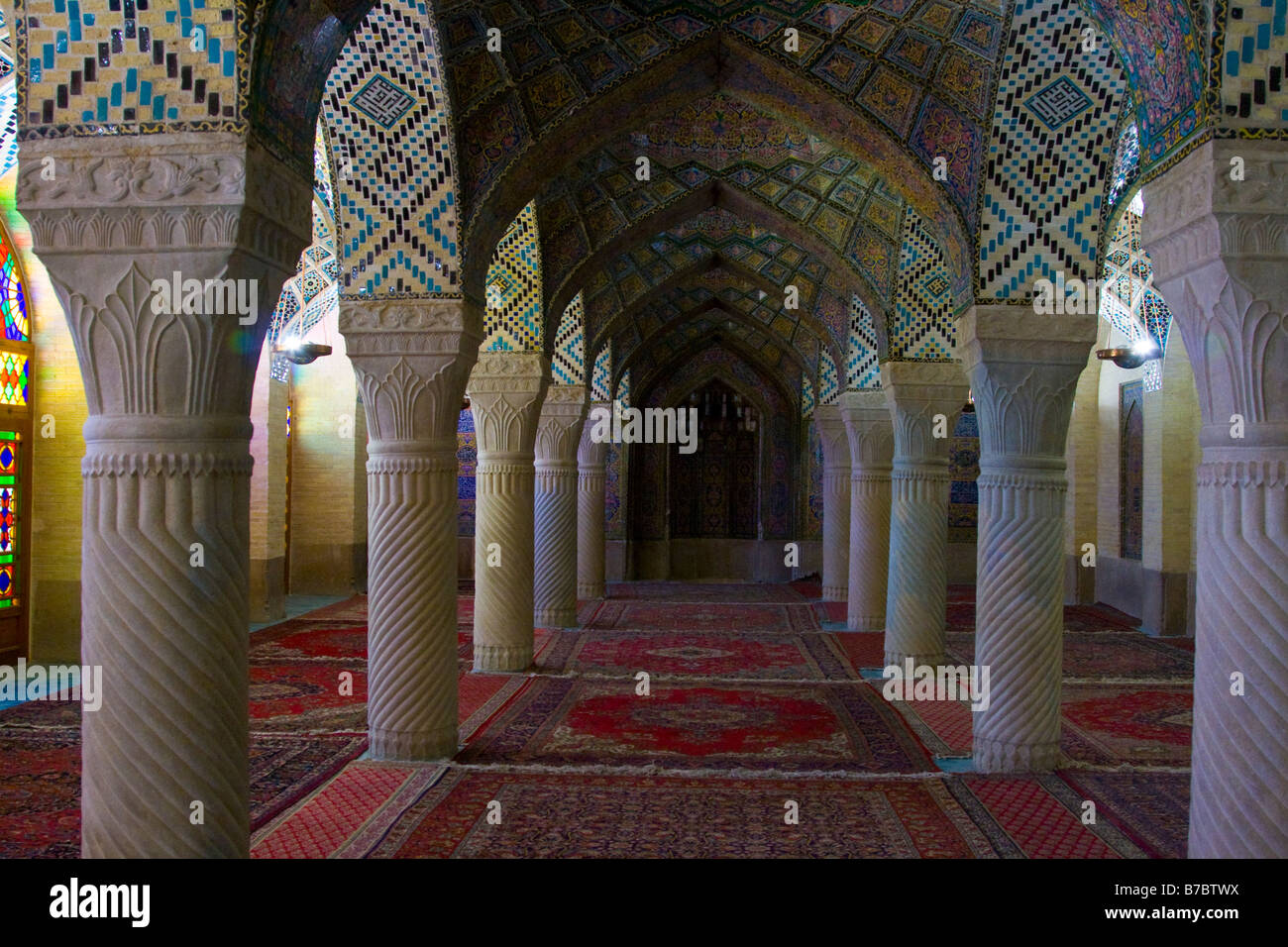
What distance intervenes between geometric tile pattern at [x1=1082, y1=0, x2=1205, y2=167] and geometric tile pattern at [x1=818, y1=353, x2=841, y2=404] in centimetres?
881

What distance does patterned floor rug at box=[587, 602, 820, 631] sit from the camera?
11.6 metres

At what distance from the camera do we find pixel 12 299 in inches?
329

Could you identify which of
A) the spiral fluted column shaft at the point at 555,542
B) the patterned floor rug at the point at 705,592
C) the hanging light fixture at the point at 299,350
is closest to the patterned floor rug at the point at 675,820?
the spiral fluted column shaft at the point at 555,542

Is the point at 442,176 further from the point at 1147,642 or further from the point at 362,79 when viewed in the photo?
the point at 1147,642

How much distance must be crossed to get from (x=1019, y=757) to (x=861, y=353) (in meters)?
5.64

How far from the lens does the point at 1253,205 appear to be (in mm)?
3180

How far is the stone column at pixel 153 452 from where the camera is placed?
2938 mm

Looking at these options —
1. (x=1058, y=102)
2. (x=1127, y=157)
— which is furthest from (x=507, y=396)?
(x=1127, y=157)

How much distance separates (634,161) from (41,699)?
567 cm

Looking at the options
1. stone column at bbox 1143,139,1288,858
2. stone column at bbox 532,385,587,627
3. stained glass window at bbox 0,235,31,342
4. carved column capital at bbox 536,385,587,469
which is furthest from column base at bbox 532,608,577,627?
stone column at bbox 1143,139,1288,858

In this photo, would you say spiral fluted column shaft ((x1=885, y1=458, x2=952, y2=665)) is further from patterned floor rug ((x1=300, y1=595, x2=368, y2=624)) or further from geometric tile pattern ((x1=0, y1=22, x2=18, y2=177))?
geometric tile pattern ((x1=0, y1=22, x2=18, y2=177))

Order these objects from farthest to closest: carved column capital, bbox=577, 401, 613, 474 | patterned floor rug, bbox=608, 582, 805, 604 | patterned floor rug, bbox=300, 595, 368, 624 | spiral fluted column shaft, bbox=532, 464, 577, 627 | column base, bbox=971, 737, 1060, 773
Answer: patterned floor rug, bbox=608, 582, 805, 604 → carved column capital, bbox=577, 401, 613, 474 → patterned floor rug, bbox=300, 595, 368, 624 → spiral fluted column shaft, bbox=532, 464, 577, 627 → column base, bbox=971, 737, 1060, 773

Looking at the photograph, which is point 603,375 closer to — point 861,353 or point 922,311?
point 861,353

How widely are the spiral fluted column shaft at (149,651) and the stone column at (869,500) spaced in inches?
326
